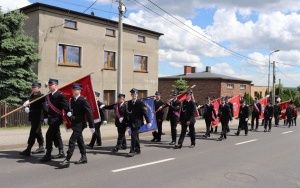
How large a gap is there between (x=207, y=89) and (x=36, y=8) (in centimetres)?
2833

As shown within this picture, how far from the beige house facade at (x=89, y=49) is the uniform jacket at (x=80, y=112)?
14857 millimetres

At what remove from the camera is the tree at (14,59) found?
1881 centimetres

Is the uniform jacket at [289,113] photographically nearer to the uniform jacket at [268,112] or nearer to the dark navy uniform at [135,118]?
the uniform jacket at [268,112]

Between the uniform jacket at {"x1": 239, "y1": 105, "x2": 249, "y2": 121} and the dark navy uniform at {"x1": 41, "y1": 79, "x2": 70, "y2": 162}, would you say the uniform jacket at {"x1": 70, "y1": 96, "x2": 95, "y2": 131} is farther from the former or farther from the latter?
the uniform jacket at {"x1": 239, "y1": 105, "x2": 249, "y2": 121}

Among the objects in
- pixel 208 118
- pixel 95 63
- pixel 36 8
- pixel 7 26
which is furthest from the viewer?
pixel 95 63

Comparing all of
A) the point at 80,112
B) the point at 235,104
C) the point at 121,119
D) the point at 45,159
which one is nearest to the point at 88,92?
the point at 80,112

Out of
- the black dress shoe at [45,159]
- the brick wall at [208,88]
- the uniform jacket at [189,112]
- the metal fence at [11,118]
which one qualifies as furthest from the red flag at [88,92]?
the brick wall at [208,88]

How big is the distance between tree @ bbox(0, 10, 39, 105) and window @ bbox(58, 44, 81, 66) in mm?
3567

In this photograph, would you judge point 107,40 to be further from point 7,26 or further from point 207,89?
point 207,89

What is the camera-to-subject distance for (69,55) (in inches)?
958

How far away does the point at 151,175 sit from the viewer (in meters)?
7.50

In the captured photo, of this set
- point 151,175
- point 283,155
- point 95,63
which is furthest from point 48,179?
point 95,63

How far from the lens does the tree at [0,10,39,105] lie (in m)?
18.8

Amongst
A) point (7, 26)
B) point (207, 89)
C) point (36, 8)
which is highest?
point (36, 8)
